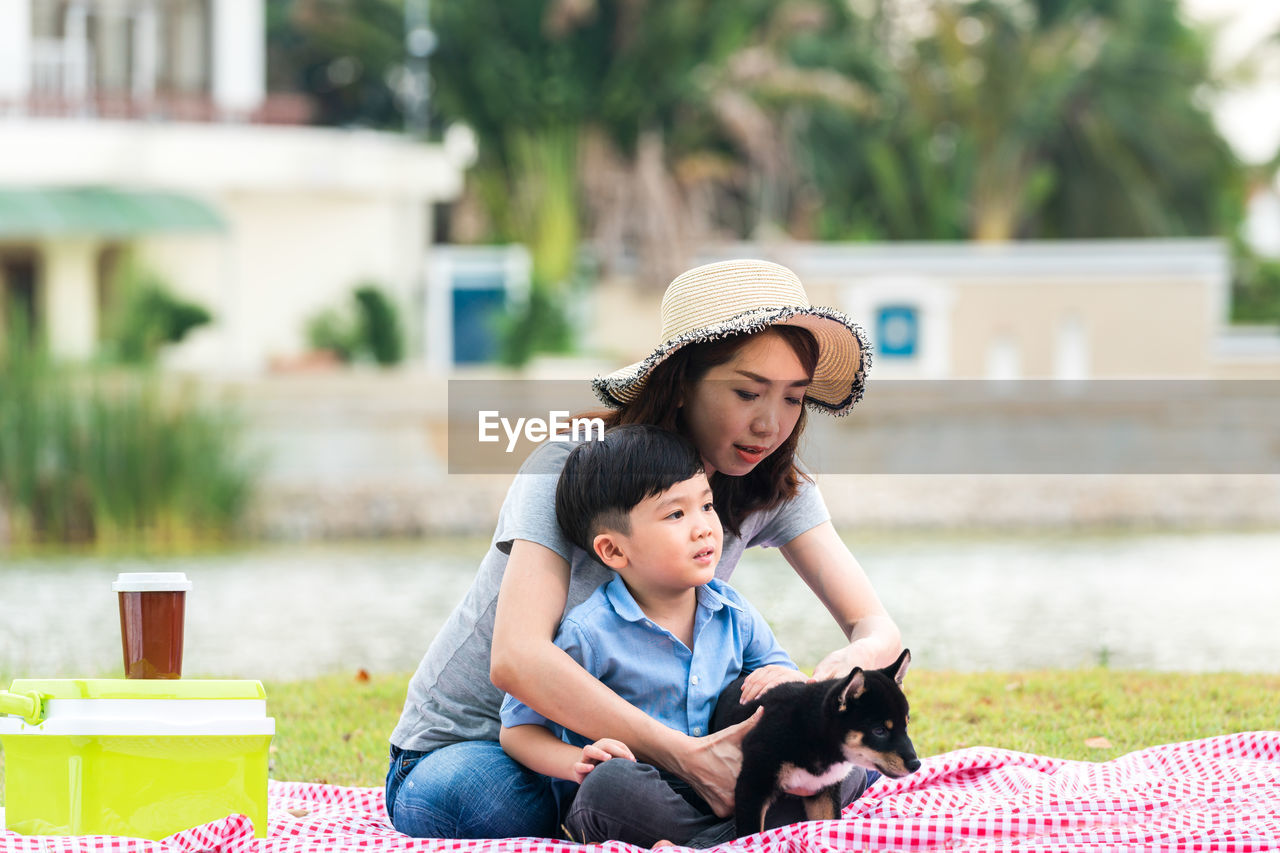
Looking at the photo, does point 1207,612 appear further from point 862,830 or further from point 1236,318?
point 1236,318

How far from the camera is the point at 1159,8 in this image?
32125 millimetres

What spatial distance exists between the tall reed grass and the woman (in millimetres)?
9003

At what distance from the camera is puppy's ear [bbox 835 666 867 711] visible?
261 centimetres

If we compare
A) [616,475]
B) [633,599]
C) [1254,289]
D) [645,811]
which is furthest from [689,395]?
[1254,289]

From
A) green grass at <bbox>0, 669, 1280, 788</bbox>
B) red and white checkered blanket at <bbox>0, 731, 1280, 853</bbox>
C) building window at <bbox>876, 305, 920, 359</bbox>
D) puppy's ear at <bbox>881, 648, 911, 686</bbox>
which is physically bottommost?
building window at <bbox>876, 305, 920, 359</bbox>

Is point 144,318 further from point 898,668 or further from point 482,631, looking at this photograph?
point 898,668

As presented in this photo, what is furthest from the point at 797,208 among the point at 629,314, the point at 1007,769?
the point at 1007,769

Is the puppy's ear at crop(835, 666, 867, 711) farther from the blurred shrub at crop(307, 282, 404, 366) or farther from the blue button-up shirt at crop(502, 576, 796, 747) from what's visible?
the blurred shrub at crop(307, 282, 404, 366)

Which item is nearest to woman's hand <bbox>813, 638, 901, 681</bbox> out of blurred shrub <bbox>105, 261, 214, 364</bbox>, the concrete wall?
the concrete wall

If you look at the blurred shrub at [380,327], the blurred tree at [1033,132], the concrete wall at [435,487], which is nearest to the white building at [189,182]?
the blurred shrub at [380,327]

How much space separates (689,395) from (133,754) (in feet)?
3.81

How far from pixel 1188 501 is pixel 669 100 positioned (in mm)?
9606

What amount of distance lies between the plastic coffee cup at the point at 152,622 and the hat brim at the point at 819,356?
878 millimetres

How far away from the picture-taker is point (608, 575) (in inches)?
115
